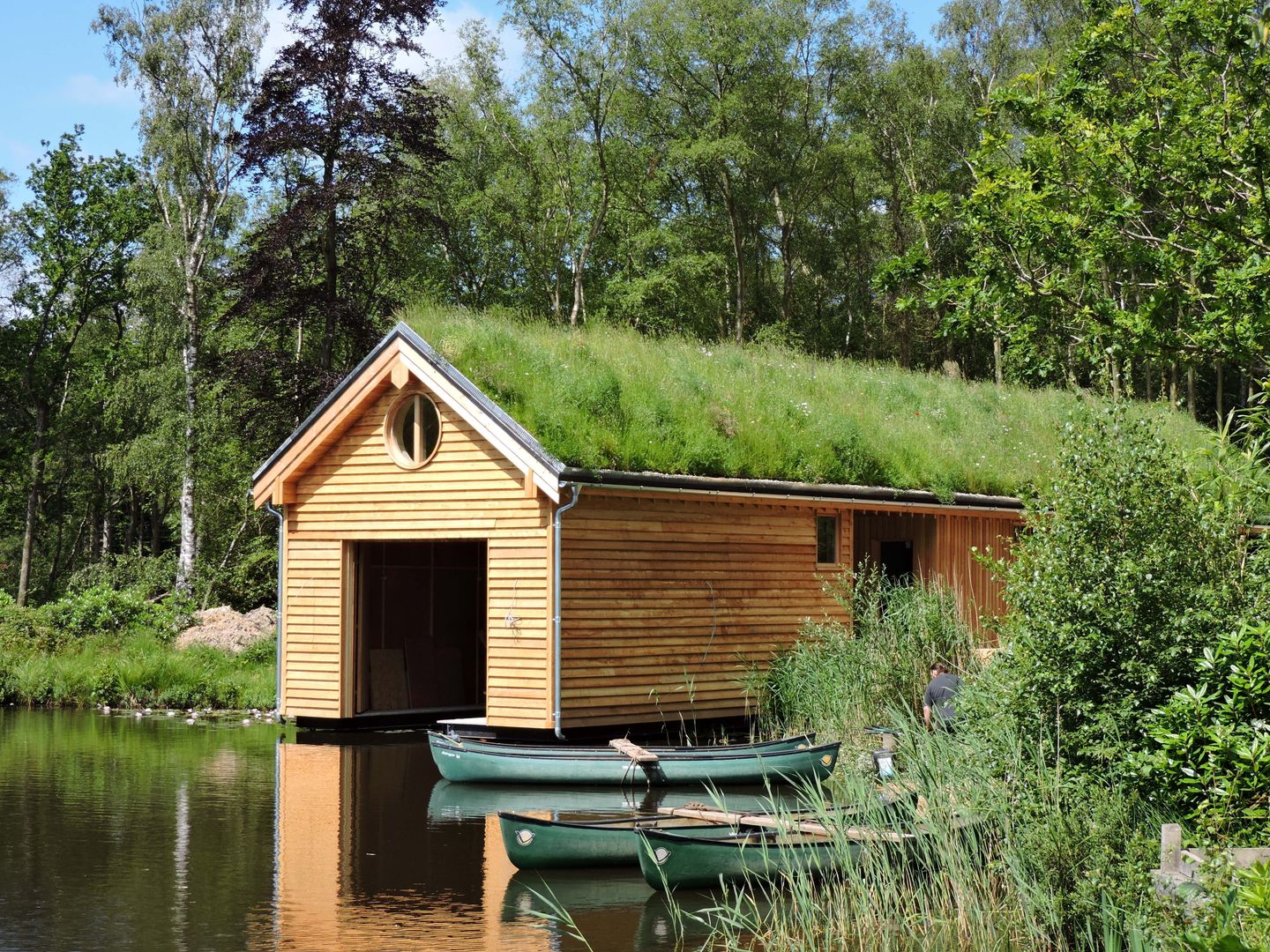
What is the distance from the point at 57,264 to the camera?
38938mm

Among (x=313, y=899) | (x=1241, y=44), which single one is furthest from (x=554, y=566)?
(x=1241, y=44)

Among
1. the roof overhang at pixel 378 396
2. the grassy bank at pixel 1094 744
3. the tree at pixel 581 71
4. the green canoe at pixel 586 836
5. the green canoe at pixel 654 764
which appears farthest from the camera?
the tree at pixel 581 71

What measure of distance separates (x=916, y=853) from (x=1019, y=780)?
2.68ft

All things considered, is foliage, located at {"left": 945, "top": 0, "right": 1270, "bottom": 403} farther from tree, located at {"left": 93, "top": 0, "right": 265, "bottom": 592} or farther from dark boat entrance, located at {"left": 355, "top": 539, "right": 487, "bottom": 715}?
tree, located at {"left": 93, "top": 0, "right": 265, "bottom": 592}

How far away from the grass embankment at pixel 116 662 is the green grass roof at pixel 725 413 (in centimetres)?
787

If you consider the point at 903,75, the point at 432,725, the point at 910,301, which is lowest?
the point at 432,725

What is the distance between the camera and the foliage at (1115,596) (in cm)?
791

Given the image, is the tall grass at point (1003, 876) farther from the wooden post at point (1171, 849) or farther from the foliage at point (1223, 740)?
the foliage at point (1223, 740)

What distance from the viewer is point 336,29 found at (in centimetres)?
2666

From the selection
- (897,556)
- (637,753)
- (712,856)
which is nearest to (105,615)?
(897,556)

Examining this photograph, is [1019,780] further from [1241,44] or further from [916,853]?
[1241,44]

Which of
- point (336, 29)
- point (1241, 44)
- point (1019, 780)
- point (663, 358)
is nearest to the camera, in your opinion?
point (1019, 780)

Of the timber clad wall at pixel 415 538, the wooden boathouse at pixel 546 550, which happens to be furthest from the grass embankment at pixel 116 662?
the timber clad wall at pixel 415 538

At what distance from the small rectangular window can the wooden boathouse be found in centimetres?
2
